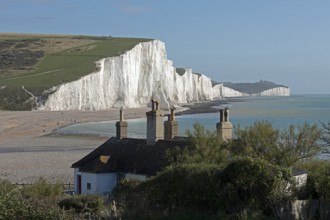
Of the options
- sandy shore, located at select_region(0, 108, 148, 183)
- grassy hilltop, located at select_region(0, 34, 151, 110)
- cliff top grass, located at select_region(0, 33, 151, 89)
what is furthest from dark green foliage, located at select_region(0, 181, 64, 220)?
cliff top grass, located at select_region(0, 33, 151, 89)

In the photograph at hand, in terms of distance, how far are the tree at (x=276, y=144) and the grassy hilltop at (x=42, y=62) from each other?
3501 inches

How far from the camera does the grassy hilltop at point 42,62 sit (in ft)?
353

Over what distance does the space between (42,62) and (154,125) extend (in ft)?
383

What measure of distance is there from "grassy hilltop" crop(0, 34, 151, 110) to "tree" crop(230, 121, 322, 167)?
88.9 metres

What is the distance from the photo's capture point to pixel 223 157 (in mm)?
18203

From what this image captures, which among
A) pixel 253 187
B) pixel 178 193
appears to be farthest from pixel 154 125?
pixel 253 187

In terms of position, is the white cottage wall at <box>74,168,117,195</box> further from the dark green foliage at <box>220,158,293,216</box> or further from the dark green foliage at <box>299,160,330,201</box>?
the dark green foliage at <box>220,158,293,216</box>

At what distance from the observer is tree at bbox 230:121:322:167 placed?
18516 mm

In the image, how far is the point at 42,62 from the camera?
446 ft

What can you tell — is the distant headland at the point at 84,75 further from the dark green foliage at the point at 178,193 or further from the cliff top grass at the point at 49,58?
the dark green foliage at the point at 178,193

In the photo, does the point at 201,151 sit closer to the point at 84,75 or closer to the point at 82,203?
the point at 82,203

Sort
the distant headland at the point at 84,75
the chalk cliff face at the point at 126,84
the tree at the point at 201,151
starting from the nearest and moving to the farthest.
A: the tree at the point at 201,151 < the distant headland at the point at 84,75 < the chalk cliff face at the point at 126,84

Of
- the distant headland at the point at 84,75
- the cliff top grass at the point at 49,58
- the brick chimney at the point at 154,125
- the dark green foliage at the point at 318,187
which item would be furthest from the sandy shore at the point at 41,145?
the dark green foliage at the point at 318,187

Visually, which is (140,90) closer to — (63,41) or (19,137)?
(63,41)
